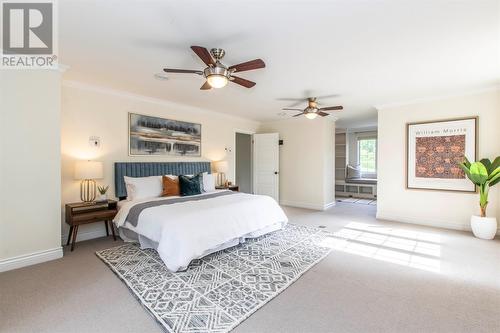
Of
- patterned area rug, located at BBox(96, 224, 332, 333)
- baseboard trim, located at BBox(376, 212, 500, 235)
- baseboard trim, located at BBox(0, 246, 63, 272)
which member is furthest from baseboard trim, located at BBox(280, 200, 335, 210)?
baseboard trim, located at BBox(0, 246, 63, 272)

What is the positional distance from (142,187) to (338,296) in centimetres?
331

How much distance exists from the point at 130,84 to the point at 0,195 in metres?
2.18

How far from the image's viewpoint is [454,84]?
3.79m

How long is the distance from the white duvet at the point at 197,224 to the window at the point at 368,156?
622cm

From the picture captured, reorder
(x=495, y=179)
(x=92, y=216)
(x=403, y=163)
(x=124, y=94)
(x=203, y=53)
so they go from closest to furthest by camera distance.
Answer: (x=203, y=53) < (x=92, y=216) < (x=495, y=179) < (x=124, y=94) < (x=403, y=163)

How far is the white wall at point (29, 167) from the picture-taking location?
8.82ft

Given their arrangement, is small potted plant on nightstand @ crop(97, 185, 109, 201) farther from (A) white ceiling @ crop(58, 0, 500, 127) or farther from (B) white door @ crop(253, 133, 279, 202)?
(B) white door @ crop(253, 133, 279, 202)

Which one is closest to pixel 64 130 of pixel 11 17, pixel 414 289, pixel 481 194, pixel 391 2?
pixel 11 17

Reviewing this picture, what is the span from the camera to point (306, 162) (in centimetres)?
646

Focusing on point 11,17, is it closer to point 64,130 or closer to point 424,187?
point 64,130

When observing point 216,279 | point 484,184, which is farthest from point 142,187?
point 484,184

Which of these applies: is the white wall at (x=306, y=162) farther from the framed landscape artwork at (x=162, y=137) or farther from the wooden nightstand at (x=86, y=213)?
the wooden nightstand at (x=86, y=213)

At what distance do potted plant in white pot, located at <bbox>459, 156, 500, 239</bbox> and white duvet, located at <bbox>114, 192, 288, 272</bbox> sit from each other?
326 cm

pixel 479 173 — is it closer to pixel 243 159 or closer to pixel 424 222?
pixel 424 222
